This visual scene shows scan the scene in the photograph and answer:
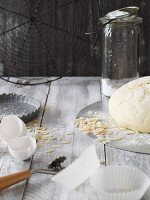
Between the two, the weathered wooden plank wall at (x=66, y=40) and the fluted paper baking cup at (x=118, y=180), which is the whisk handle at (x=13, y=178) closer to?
the fluted paper baking cup at (x=118, y=180)

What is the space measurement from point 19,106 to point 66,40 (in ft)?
1.35

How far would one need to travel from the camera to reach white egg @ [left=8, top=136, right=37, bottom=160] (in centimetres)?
90

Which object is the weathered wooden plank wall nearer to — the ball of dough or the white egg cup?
the ball of dough

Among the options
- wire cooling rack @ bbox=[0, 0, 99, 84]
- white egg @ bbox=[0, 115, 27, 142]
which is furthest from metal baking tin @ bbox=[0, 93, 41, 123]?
wire cooling rack @ bbox=[0, 0, 99, 84]

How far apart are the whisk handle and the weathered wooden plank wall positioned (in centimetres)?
77

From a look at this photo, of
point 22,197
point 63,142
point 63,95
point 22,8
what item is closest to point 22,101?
point 63,95

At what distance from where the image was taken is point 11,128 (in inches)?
39.3

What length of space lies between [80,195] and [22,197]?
10cm

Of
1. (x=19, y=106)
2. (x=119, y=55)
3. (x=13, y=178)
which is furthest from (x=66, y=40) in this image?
(x=13, y=178)

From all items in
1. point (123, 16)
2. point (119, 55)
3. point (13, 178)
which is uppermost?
point (123, 16)

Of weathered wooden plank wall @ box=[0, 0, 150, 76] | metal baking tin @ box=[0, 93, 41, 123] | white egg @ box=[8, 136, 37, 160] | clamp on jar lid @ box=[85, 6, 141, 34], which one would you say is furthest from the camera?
weathered wooden plank wall @ box=[0, 0, 150, 76]

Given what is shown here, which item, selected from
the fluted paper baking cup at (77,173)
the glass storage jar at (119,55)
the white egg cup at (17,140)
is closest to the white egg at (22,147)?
the white egg cup at (17,140)

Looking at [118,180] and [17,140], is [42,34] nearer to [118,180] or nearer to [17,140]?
[17,140]

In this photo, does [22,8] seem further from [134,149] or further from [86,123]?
[134,149]
